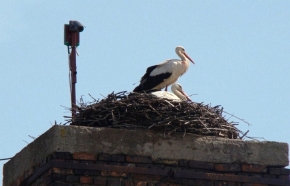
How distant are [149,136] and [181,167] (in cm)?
46

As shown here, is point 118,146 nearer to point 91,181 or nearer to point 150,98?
point 91,181

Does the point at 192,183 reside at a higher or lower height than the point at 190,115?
lower

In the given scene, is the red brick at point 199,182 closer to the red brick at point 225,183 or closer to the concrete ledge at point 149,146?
the red brick at point 225,183

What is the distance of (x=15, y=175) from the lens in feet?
32.8

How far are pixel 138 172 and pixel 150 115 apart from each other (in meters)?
1.48

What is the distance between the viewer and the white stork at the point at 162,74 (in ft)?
53.6

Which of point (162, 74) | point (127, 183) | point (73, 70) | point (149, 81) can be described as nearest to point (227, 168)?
point (127, 183)

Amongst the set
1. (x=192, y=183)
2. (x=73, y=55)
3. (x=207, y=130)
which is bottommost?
(x=192, y=183)

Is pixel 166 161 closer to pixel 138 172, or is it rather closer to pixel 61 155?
pixel 138 172

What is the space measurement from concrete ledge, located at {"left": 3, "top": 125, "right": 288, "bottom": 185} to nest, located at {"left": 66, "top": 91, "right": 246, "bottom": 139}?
421 millimetres

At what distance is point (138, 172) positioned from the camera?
29.9 feet

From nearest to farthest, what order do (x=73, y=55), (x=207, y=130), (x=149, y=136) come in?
(x=149, y=136) < (x=207, y=130) < (x=73, y=55)

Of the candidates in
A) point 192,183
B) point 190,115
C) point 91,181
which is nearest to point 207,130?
point 190,115

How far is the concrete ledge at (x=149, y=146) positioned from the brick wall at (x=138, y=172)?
0.06m
